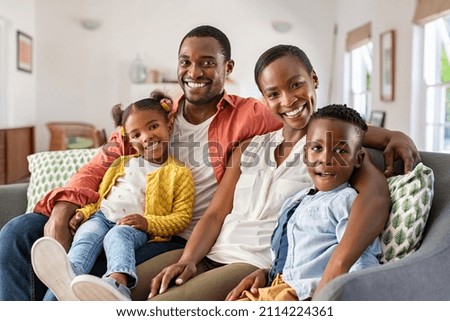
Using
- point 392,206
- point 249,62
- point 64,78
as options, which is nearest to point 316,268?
point 392,206

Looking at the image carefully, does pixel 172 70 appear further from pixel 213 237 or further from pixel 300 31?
pixel 213 237

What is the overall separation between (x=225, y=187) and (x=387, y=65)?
3.66 metres

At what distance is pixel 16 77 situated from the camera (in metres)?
6.40

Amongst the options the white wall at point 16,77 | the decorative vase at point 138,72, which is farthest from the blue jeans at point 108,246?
the decorative vase at point 138,72

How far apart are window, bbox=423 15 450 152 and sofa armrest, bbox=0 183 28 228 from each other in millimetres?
2990

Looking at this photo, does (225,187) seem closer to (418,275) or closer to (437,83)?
(418,275)

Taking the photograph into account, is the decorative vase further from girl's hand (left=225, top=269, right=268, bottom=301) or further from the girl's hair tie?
girl's hand (left=225, top=269, right=268, bottom=301)

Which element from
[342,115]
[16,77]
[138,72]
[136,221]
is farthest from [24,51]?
[342,115]

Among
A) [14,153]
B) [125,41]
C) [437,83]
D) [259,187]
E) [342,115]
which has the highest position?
[125,41]

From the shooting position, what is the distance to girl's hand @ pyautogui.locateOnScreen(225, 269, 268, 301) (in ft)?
4.15

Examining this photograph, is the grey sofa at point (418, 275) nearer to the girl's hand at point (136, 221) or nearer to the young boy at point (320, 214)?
the young boy at point (320, 214)

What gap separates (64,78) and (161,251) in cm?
623

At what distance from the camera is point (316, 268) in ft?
4.02

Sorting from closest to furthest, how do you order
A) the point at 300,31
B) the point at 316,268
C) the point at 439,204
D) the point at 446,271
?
the point at 446,271, the point at 316,268, the point at 439,204, the point at 300,31
